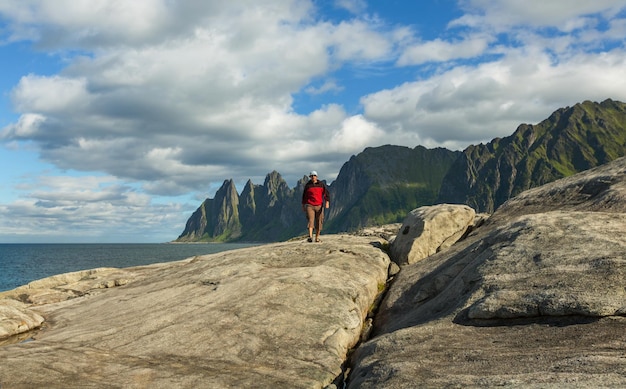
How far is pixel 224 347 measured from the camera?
16.8m

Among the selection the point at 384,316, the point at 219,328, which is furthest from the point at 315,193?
the point at 219,328

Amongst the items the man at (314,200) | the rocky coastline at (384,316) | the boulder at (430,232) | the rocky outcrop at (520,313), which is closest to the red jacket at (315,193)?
the man at (314,200)

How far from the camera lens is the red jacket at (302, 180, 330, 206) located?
30594 mm

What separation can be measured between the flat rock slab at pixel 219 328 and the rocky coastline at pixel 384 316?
86mm

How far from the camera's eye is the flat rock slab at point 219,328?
1421 cm

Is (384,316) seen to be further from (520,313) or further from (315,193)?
(315,193)

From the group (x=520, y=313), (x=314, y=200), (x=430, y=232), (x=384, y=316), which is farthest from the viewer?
(x=314, y=200)

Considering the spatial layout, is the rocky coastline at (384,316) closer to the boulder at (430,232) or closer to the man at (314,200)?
the boulder at (430,232)

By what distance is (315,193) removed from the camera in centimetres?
3061

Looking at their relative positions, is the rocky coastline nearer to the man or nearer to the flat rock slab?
the flat rock slab

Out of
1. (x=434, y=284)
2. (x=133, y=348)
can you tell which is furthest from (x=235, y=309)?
(x=434, y=284)

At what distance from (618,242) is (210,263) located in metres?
22.7

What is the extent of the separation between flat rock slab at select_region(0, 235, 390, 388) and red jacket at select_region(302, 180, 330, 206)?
3.73 m

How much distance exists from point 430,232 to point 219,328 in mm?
15196
